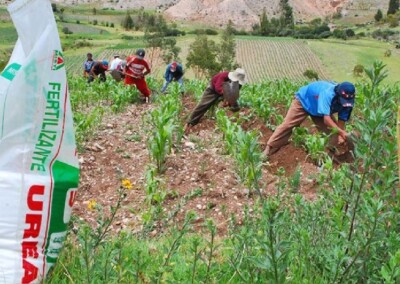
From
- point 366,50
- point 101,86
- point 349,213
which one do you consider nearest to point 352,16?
point 366,50

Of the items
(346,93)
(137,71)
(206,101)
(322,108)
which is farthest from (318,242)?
(137,71)

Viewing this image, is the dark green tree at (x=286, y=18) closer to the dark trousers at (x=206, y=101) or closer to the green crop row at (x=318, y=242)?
the dark trousers at (x=206, y=101)

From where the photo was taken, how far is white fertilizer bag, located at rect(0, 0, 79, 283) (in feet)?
8.86

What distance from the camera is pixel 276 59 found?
6488 cm

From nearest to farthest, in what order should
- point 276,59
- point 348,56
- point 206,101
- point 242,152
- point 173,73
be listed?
point 242,152 → point 206,101 → point 173,73 → point 348,56 → point 276,59

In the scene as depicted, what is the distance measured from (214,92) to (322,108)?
305 cm

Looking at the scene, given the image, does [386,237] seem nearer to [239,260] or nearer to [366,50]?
[239,260]

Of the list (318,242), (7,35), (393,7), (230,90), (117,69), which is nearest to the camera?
(318,242)

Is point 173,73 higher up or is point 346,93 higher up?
point 346,93

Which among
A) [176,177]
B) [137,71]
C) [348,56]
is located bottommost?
[348,56]

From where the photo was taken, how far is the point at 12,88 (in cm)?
273

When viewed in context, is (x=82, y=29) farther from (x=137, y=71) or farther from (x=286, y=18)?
(x=137, y=71)

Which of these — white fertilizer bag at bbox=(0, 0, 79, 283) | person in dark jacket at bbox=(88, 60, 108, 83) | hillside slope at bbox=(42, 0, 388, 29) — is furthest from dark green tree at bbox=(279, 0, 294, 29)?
white fertilizer bag at bbox=(0, 0, 79, 283)

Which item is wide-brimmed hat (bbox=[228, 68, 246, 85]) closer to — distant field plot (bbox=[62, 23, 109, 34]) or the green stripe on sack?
the green stripe on sack
